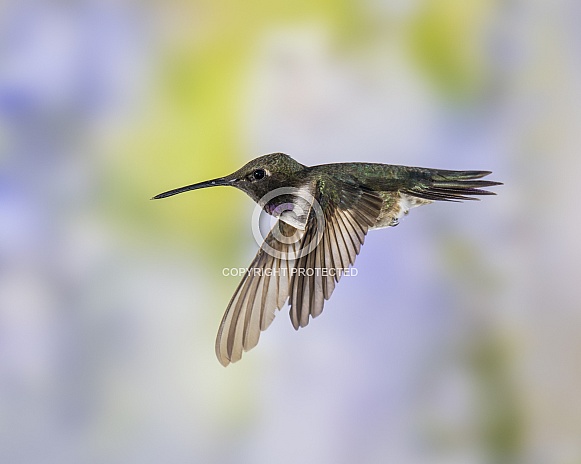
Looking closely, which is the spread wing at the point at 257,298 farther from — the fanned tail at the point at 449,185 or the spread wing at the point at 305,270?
the fanned tail at the point at 449,185

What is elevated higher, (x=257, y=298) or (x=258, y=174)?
(x=258, y=174)

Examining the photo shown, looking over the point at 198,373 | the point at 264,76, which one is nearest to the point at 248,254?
the point at 198,373

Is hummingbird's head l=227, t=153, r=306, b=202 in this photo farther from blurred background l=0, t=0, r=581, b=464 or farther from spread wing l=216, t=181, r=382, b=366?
blurred background l=0, t=0, r=581, b=464

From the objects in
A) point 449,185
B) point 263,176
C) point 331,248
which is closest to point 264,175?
point 263,176

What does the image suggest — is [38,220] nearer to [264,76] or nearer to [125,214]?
[125,214]

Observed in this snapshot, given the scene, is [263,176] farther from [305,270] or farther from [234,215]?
[234,215]

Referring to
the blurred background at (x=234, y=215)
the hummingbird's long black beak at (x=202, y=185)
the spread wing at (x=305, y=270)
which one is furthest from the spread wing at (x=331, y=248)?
the blurred background at (x=234, y=215)
